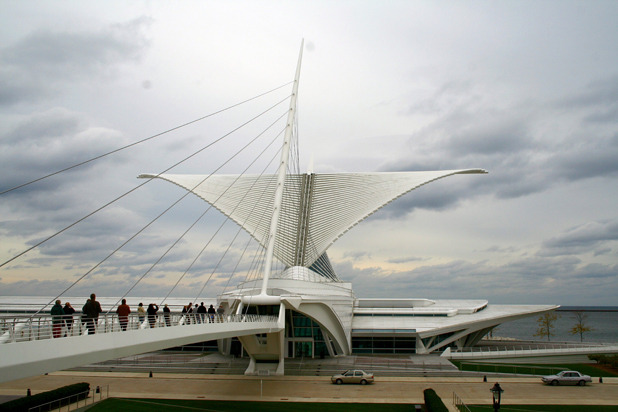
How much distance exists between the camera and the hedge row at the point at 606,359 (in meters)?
33.2

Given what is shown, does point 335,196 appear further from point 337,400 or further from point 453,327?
point 337,400

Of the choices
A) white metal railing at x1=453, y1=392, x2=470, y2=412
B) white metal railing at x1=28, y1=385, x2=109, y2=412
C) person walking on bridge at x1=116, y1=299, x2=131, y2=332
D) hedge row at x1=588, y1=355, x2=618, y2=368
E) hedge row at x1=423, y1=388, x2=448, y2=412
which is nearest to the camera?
person walking on bridge at x1=116, y1=299, x2=131, y2=332

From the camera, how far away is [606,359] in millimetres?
34781

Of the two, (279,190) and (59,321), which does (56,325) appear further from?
(279,190)

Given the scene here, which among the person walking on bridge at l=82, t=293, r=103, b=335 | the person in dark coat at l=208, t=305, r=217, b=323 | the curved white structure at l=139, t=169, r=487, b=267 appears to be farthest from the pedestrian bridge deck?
the curved white structure at l=139, t=169, r=487, b=267

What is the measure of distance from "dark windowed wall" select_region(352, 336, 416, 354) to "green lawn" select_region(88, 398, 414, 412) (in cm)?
1938

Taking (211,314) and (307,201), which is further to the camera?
(307,201)

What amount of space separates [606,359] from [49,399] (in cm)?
3313

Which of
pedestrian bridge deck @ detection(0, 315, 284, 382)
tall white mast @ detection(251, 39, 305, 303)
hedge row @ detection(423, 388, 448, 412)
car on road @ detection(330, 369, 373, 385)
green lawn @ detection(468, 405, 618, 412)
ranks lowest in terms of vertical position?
green lawn @ detection(468, 405, 618, 412)

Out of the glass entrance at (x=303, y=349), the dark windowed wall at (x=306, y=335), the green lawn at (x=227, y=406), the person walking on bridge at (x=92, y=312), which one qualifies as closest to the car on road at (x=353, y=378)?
the green lawn at (x=227, y=406)

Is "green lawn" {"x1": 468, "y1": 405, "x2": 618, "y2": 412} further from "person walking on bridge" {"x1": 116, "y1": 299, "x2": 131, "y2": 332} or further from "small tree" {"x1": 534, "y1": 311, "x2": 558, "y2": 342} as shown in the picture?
"small tree" {"x1": 534, "y1": 311, "x2": 558, "y2": 342}

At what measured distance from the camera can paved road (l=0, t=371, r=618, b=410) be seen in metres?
23.5

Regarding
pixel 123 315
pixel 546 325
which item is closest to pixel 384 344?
pixel 123 315

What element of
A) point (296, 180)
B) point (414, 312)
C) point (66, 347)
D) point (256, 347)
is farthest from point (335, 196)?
point (66, 347)
